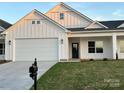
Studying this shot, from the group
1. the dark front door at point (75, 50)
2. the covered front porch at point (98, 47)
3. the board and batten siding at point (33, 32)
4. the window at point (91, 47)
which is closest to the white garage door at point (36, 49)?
the board and batten siding at point (33, 32)

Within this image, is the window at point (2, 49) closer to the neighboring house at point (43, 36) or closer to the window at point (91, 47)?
the neighboring house at point (43, 36)

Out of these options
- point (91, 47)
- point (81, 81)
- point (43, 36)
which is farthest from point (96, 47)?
point (81, 81)

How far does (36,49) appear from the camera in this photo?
22609 millimetres

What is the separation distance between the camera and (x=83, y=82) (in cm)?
1126

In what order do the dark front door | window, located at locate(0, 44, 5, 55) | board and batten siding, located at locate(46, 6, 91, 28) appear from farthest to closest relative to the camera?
board and batten siding, located at locate(46, 6, 91, 28)
the dark front door
window, located at locate(0, 44, 5, 55)

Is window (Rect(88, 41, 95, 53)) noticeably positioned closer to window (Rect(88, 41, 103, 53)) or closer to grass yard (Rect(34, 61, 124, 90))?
window (Rect(88, 41, 103, 53))

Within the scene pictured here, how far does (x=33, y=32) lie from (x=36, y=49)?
167 cm

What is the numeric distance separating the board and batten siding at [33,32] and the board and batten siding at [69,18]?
3999mm

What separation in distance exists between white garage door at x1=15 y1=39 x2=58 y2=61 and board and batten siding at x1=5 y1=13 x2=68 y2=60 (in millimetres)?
407

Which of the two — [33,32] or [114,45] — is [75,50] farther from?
[33,32]

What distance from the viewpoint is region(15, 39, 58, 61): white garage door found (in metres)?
22.3

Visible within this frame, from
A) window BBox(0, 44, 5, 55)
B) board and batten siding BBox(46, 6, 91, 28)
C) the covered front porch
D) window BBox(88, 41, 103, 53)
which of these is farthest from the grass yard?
board and batten siding BBox(46, 6, 91, 28)

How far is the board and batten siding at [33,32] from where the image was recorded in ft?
72.6

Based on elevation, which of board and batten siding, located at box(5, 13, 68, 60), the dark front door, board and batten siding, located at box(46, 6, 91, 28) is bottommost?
the dark front door
